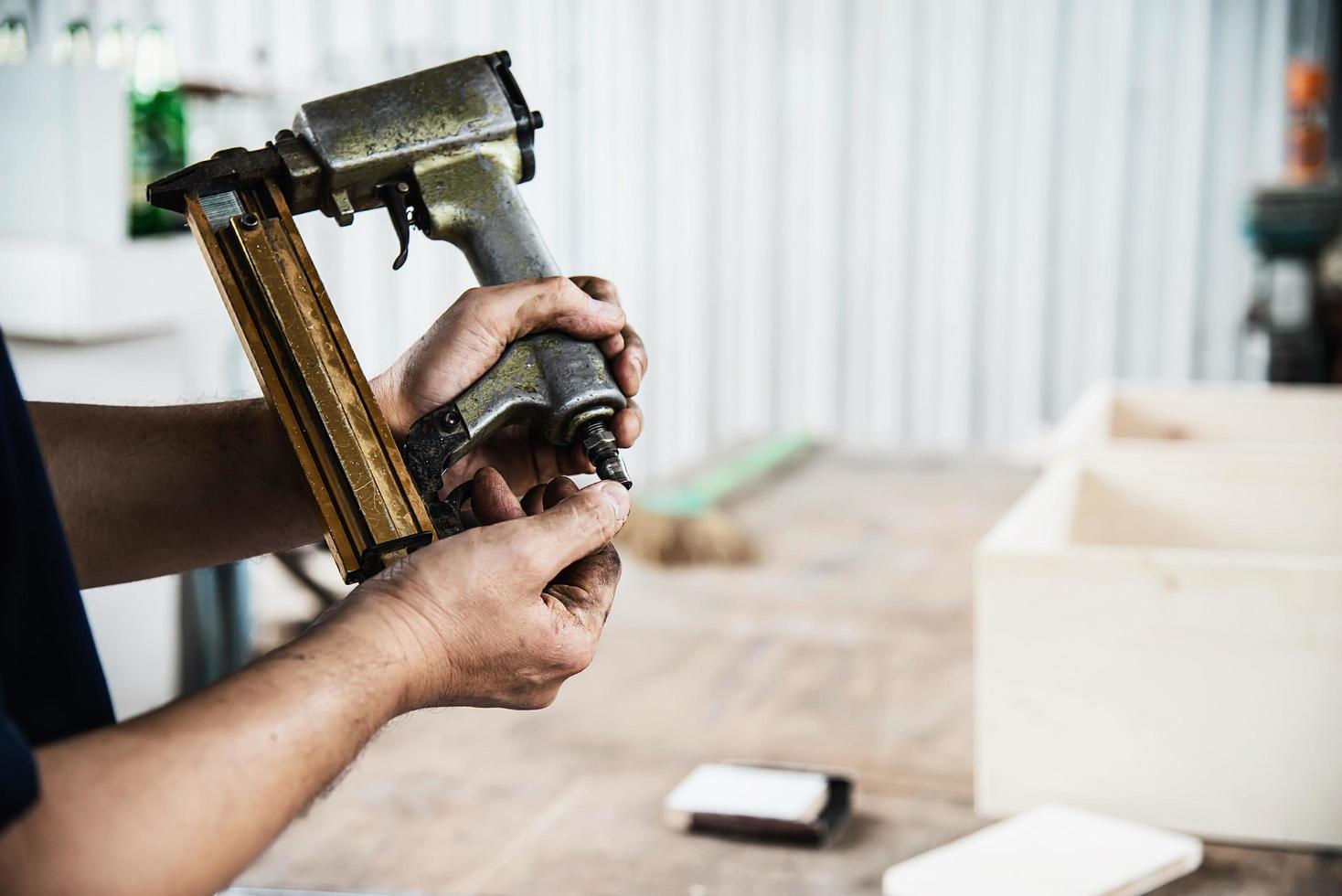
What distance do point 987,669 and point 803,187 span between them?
317cm

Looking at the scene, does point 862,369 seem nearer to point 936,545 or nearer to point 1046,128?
point 1046,128

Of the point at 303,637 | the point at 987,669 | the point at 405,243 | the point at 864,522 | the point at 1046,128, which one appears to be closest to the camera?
the point at 303,637

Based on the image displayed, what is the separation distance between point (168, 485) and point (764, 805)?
1.71 ft

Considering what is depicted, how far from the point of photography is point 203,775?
500 millimetres

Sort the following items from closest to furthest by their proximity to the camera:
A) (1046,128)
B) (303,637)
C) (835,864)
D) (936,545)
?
(303,637)
(835,864)
(936,545)
(1046,128)

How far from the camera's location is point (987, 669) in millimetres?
1111

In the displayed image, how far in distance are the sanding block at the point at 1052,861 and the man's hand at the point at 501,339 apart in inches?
15.7

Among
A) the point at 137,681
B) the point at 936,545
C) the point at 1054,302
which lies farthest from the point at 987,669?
the point at 1054,302

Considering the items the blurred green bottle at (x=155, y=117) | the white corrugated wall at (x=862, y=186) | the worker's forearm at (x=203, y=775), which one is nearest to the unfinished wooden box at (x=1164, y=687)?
the worker's forearm at (x=203, y=775)

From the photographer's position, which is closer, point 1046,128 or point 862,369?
point 1046,128

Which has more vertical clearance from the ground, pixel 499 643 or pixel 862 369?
pixel 499 643

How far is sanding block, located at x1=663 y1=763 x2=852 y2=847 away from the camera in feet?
3.42

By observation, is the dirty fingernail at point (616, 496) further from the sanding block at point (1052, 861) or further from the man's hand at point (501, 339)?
the sanding block at point (1052, 861)

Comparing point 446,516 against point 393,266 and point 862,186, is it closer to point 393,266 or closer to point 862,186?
point 393,266
